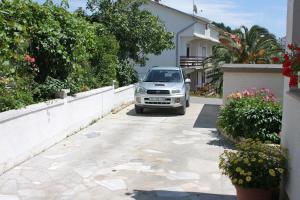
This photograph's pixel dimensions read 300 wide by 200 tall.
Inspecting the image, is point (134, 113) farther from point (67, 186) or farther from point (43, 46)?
point (67, 186)

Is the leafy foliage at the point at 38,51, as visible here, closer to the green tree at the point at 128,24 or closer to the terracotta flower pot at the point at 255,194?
the terracotta flower pot at the point at 255,194

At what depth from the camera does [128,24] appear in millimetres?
20500

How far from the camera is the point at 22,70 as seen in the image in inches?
399

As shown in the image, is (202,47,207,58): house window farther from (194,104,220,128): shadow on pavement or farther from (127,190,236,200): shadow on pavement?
(127,190,236,200): shadow on pavement

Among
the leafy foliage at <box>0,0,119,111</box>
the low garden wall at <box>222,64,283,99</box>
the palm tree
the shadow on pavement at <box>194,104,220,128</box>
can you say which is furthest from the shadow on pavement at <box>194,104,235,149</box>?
the leafy foliage at <box>0,0,119,111</box>

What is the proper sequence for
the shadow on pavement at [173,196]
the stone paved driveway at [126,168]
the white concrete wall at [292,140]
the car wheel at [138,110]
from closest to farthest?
the white concrete wall at [292,140] < the shadow on pavement at [173,196] < the stone paved driveway at [126,168] < the car wheel at [138,110]

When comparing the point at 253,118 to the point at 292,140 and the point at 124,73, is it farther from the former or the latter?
the point at 124,73

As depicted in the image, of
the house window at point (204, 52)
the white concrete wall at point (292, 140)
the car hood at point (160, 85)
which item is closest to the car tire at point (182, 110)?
the car hood at point (160, 85)

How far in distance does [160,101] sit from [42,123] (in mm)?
6808

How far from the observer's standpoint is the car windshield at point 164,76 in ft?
54.3

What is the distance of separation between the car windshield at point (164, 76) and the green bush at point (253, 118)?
5449 mm

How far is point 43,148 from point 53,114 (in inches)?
38.4

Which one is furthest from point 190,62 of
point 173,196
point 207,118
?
point 173,196

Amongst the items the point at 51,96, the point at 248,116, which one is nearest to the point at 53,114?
the point at 51,96
